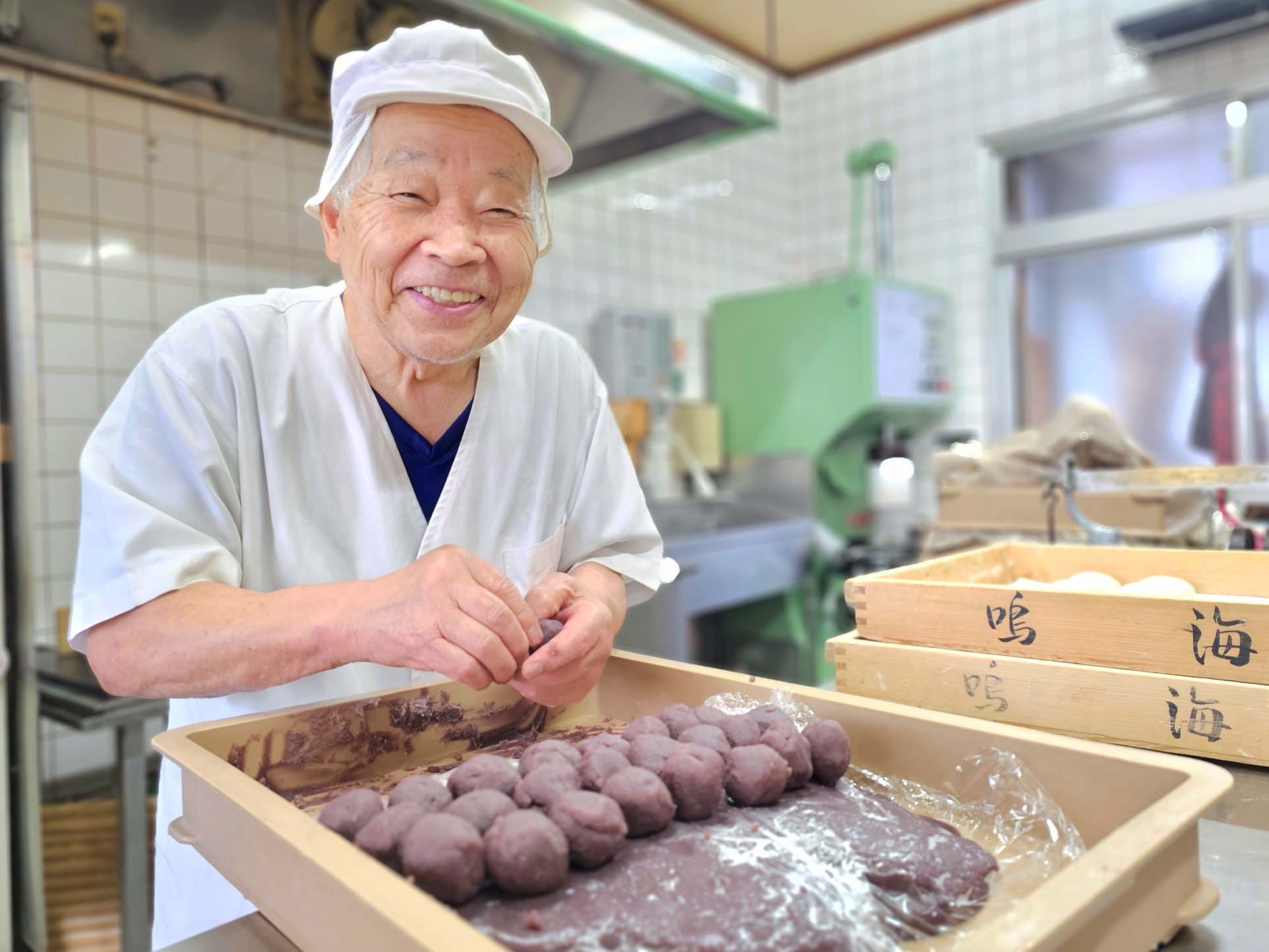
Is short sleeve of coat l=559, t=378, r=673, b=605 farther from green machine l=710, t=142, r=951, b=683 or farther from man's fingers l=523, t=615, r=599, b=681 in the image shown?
green machine l=710, t=142, r=951, b=683

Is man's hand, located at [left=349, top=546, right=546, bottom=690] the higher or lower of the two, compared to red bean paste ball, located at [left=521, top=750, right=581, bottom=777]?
higher

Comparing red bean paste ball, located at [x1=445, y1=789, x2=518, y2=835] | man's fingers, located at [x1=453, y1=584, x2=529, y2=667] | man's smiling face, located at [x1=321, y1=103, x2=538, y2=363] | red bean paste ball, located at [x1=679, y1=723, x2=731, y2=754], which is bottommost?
red bean paste ball, located at [x1=445, y1=789, x2=518, y2=835]

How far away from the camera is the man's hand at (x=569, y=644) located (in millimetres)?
932

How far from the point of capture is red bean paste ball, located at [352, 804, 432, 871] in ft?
2.10

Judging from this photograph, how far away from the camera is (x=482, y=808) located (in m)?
0.67

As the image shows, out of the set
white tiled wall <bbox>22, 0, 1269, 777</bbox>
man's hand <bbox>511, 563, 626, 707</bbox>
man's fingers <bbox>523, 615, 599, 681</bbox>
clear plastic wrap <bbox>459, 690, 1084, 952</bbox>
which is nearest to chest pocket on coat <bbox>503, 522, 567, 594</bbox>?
man's hand <bbox>511, 563, 626, 707</bbox>

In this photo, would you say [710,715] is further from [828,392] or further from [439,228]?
[828,392]

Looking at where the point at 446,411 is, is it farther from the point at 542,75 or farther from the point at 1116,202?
the point at 1116,202

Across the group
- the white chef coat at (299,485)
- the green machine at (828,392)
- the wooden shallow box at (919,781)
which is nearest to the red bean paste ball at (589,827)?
the wooden shallow box at (919,781)

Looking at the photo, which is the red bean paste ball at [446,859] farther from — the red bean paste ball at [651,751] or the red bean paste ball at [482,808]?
the red bean paste ball at [651,751]

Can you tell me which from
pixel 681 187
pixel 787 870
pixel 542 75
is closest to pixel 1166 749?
pixel 787 870

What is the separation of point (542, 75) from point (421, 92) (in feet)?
4.73

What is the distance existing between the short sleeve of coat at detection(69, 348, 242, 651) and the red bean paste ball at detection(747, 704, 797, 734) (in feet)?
2.00

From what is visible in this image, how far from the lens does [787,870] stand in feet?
2.05
